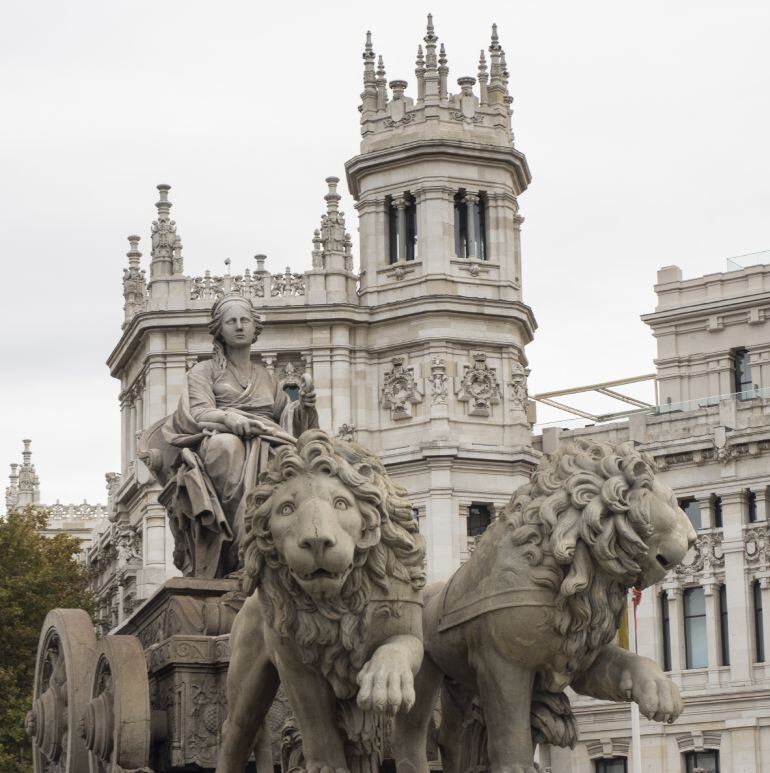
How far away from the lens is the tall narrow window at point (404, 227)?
233 ft

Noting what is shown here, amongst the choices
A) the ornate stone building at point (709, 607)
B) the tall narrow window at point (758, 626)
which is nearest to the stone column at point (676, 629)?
the ornate stone building at point (709, 607)

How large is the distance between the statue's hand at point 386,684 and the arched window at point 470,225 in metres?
59.7

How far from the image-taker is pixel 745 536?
63.2 m

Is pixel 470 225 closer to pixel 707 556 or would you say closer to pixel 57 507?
pixel 707 556

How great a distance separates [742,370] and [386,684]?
63.5m

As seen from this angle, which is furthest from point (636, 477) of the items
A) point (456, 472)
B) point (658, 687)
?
point (456, 472)

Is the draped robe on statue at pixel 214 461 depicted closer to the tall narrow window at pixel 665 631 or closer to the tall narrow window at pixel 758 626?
the tall narrow window at pixel 758 626

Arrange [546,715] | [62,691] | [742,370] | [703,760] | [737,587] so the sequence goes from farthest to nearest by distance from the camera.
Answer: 1. [742,370]
2. [703,760]
3. [737,587]
4. [62,691]
5. [546,715]

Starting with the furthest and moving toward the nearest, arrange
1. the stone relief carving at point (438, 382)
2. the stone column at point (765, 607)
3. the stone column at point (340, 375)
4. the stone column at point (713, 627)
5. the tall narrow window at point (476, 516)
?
1. the stone column at point (340, 375)
2. the stone relief carving at point (438, 382)
3. the tall narrow window at point (476, 516)
4. the stone column at point (713, 627)
5. the stone column at point (765, 607)

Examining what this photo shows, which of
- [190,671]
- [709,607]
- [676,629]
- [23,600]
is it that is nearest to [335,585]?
[190,671]

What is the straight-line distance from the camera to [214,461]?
1550 centimetres

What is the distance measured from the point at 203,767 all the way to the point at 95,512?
90.9m

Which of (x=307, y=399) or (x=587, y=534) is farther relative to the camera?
(x=307, y=399)

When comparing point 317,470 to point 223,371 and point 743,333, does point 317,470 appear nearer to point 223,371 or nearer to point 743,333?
point 223,371
